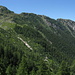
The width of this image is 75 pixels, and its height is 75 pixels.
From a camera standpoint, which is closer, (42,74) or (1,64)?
(42,74)

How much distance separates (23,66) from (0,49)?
36521 millimetres

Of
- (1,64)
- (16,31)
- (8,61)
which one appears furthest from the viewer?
(16,31)

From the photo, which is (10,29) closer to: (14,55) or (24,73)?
(14,55)

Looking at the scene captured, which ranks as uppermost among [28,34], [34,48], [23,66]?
[28,34]

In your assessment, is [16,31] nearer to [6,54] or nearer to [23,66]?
[6,54]

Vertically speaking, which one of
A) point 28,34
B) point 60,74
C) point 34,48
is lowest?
point 60,74

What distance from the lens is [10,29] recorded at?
192 metres

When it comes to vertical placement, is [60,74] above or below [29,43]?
below

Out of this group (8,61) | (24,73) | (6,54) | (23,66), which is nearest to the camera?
(24,73)

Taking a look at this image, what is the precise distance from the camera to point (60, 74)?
5603 cm

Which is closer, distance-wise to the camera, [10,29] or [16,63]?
[16,63]

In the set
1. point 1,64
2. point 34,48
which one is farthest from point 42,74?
point 34,48

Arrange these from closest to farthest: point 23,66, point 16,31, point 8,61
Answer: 1. point 23,66
2. point 8,61
3. point 16,31

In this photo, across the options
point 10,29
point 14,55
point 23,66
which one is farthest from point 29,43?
point 23,66
